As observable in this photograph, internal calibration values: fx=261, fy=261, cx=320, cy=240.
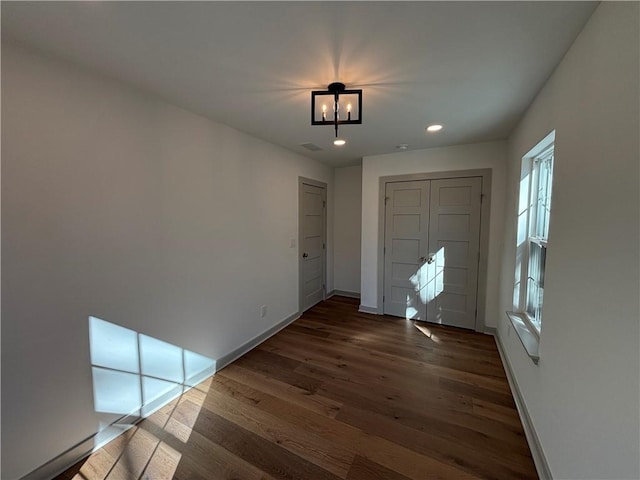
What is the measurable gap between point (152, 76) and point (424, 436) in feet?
10.1

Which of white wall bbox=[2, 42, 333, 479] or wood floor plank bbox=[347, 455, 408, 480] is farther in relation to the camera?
wood floor plank bbox=[347, 455, 408, 480]

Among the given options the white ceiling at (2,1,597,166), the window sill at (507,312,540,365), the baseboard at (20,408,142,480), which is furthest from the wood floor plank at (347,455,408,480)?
the white ceiling at (2,1,597,166)

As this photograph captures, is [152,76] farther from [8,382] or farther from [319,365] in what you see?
[319,365]

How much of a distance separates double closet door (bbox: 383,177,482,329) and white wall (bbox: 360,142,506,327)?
16 cm

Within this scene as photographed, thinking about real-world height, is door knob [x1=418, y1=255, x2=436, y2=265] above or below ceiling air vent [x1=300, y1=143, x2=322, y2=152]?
below

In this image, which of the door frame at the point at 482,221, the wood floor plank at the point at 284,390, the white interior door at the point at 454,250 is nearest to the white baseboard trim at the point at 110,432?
the wood floor plank at the point at 284,390

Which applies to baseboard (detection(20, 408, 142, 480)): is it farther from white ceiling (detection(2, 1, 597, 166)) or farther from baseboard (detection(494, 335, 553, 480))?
baseboard (detection(494, 335, 553, 480))

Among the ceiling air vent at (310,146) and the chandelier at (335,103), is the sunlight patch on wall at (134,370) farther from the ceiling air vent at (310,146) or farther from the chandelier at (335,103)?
the ceiling air vent at (310,146)

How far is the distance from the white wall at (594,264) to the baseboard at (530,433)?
53mm

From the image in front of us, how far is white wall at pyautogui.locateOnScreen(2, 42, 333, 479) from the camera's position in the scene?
140 centimetres

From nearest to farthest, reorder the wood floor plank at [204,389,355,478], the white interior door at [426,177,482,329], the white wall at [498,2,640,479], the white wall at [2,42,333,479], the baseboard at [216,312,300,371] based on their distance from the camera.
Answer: the white wall at [498,2,640,479] → the white wall at [2,42,333,479] → the wood floor plank at [204,389,355,478] → the baseboard at [216,312,300,371] → the white interior door at [426,177,482,329]

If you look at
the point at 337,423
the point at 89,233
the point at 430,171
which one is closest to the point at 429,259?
the point at 430,171

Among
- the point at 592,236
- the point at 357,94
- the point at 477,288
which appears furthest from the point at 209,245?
the point at 477,288

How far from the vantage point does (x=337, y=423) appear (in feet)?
6.40
